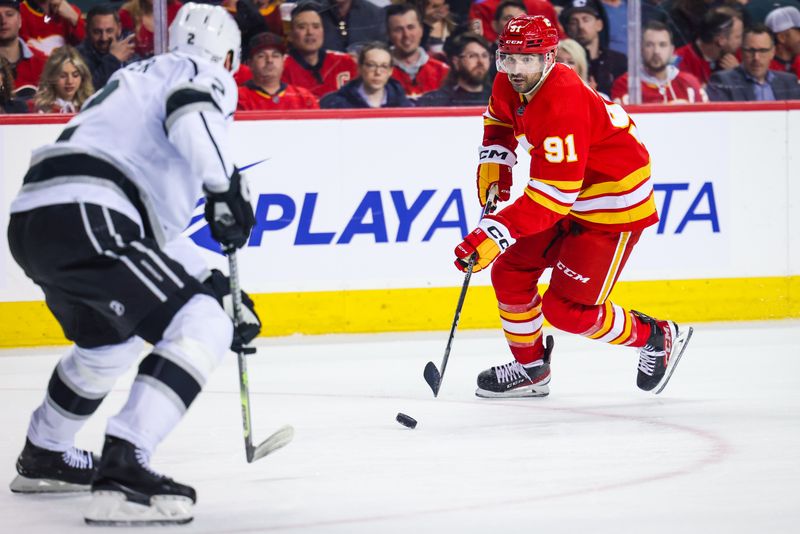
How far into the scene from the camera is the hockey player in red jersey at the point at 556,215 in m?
4.14

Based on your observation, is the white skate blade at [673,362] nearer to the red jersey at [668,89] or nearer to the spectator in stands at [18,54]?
the red jersey at [668,89]

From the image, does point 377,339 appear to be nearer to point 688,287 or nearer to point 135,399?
point 688,287

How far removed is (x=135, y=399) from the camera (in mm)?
2801

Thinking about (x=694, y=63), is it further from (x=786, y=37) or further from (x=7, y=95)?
(x=7, y=95)

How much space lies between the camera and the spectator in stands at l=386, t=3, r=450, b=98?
622 cm

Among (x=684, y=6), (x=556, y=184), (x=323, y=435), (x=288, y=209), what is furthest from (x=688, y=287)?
(x=323, y=435)

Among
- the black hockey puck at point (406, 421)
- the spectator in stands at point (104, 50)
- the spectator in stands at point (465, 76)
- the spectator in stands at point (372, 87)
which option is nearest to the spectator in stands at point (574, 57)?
the spectator in stands at point (465, 76)

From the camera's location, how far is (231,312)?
3.04m

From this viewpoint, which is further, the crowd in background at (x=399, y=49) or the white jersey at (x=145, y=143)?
the crowd in background at (x=399, y=49)

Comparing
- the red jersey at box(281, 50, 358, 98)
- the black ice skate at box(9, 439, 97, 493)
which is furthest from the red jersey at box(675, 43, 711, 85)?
the black ice skate at box(9, 439, 97, 493)

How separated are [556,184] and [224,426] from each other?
1235 millimetres

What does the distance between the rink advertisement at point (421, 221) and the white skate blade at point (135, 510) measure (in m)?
3.10

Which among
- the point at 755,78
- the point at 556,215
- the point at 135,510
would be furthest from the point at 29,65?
the point at 135,510

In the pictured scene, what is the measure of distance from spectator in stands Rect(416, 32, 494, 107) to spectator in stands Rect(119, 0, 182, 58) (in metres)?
1.17
